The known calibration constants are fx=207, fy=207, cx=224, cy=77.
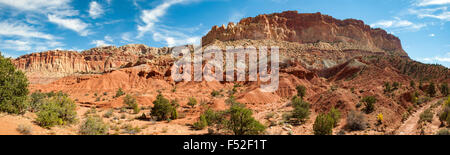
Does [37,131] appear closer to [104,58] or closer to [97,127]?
[97,127]

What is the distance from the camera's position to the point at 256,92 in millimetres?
34156

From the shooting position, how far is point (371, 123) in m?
15.8

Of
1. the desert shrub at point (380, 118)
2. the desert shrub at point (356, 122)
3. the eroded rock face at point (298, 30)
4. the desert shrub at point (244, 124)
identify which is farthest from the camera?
the eroded rock face at point (298, 30)

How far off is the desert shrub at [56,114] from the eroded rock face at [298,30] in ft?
221

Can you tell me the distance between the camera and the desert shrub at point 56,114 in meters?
11.6

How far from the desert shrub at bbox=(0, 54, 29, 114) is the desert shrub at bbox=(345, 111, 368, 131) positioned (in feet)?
72.4

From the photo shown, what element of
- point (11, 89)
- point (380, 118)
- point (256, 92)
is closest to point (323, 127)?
point (380, 118)

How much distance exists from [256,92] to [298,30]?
65.4 metres

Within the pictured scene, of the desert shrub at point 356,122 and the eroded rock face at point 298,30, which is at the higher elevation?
the eroded rock face at point 298,30

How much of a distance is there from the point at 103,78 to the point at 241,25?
55.1m

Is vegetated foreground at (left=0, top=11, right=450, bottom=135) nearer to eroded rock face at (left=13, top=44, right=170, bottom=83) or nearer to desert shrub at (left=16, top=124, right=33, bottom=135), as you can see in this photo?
desert shrub at (left=16, top=124, right=33, bottom=135)

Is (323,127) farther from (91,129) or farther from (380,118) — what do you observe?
(91,129)

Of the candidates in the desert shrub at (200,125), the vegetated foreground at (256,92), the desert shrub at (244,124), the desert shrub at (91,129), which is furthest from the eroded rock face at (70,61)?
the desert shrub at (244,124)

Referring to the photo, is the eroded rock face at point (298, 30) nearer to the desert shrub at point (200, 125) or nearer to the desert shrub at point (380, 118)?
the desert shrub at point (200, 125)
